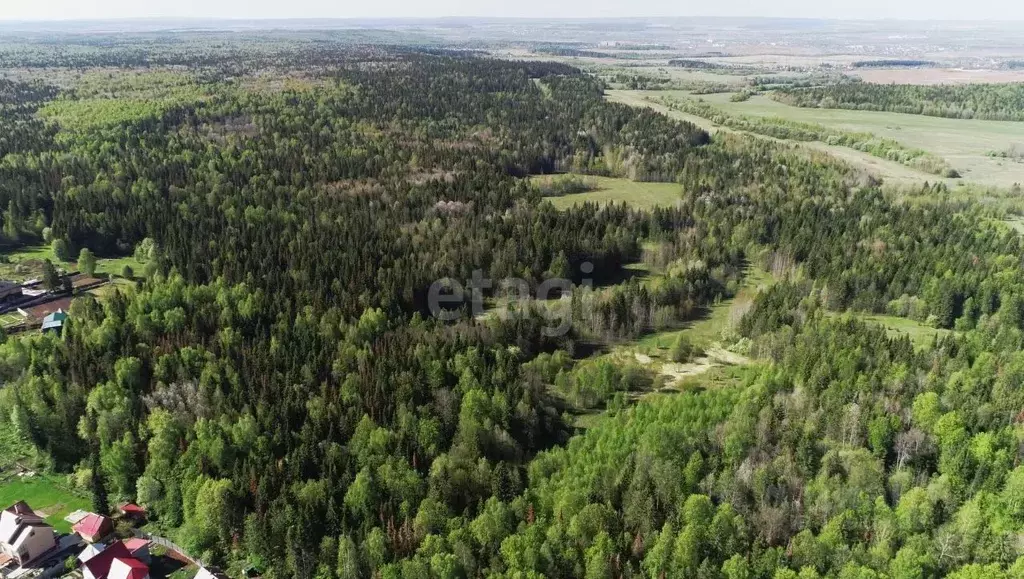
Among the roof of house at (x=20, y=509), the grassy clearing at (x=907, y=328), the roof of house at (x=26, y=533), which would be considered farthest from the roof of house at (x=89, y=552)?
the grassy clearing at (x=907, y=328)

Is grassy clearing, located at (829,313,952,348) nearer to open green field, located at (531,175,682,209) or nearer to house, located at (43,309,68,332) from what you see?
open green field, located at (531,175,682,209)

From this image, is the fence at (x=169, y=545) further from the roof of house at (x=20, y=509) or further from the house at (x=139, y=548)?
the roof of house at (x=20, y=509)

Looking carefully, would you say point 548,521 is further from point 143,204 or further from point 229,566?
point 143,204

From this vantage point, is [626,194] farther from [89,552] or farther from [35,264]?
[89,552]

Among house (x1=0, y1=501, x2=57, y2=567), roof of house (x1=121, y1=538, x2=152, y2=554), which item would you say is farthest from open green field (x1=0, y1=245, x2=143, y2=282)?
roof of house (x1=121, y1=538, x2=152, y2=554)

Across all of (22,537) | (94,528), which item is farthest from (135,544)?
A: (22,537)
